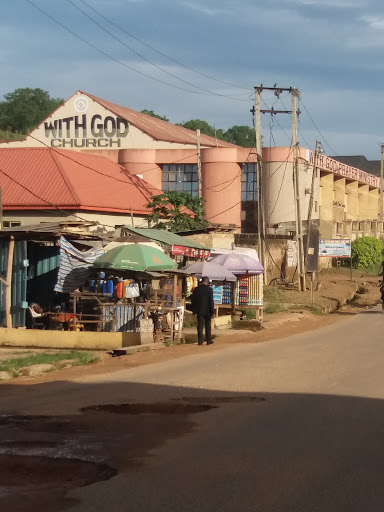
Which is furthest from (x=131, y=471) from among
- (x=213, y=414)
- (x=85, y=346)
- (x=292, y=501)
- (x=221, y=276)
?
(x=221, y=276)

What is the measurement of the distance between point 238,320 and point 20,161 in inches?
678

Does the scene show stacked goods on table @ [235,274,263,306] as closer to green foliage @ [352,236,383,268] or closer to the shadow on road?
the shadow on road

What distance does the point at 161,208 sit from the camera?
116ft

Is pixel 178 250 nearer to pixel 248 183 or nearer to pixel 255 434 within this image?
pixel 255 434

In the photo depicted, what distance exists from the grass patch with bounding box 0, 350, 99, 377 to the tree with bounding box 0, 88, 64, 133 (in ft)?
368

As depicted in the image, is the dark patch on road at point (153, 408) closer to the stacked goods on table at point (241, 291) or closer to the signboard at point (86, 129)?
the stacked goods on table at point (241, 291)

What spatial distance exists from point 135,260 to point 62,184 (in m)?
17.4

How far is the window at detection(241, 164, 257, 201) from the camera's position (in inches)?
2110

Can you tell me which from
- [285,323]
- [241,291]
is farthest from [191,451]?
[285,323]

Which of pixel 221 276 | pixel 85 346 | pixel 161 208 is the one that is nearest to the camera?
pixel 85 346

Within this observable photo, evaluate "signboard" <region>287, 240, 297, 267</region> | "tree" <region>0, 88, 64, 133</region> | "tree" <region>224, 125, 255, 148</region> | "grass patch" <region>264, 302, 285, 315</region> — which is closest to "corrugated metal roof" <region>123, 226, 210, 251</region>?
"grass patch" <region>264, 302, 285, 315</region>

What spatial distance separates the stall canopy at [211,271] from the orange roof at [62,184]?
11335 mm

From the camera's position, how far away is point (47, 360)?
16.1 m

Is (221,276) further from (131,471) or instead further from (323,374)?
(131,471)
